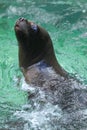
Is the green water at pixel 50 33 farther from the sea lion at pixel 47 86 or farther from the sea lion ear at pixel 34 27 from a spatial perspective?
the sea lion ear at pixel 34 27

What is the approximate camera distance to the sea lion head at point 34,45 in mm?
6293

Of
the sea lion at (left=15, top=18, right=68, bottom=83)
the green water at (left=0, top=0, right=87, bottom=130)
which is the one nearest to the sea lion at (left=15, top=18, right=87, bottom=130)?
the sea lion at (left=15, top=18, right=68, bottom=83)

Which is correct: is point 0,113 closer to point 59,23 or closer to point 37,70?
point 37,70

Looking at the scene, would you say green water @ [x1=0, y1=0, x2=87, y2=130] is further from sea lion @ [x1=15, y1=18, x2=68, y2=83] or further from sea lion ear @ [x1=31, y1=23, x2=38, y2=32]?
sea lion ear @ [x1=31, y1=23, x2=38, y2=32]

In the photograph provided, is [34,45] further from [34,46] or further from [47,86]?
[47,86]

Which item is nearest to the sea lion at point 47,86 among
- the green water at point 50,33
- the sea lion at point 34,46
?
the sea lion at point 34,46

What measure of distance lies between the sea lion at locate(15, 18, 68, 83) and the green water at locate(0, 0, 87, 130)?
389 mm

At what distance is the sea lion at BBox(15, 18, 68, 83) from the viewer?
6.29m

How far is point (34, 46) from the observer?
6617 millimetres

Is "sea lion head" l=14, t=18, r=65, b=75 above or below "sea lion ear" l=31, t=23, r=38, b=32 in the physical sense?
below

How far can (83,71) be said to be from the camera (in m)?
7.49

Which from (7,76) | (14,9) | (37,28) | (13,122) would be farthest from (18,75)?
(14,9)

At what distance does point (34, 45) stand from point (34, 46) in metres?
0.02

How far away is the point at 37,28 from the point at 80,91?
1125 millimetres
